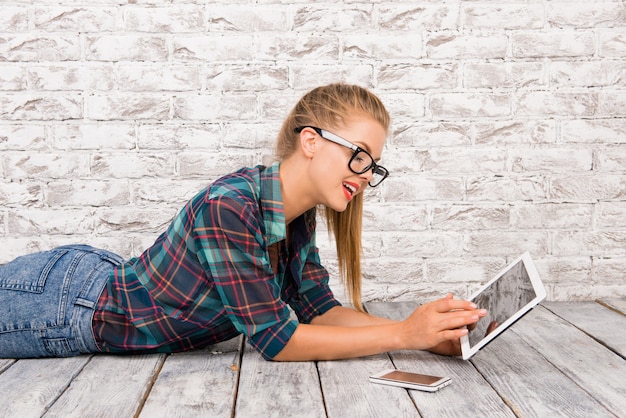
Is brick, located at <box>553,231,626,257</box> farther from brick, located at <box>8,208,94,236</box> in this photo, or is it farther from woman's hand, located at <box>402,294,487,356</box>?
brick, located at <box>8,208,94,236</box>

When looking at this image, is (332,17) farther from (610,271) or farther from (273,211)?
(610,271)

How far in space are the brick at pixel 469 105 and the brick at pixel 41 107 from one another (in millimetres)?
1260

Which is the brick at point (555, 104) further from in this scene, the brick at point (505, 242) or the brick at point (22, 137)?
the brick at point (22, 137)

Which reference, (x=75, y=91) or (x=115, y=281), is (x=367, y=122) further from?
(x=75, y=91)

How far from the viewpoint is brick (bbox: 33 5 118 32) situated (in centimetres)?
244

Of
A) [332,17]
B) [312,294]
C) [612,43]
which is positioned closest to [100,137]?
[332,17]

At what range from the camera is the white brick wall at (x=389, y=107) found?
2.45 m

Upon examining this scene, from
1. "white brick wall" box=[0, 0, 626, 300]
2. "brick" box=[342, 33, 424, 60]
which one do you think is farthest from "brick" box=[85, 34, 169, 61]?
"brick" box=[342, 33, 424, 60]

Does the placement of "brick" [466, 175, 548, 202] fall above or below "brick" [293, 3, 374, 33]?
below

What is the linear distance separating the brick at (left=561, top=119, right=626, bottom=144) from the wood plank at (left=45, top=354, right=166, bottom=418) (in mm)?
1655

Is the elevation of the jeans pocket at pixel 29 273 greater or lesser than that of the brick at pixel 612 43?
lesser

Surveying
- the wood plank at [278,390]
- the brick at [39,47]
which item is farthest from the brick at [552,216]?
the brick at [39,47]

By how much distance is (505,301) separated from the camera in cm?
156

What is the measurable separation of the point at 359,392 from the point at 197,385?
1.18ft
